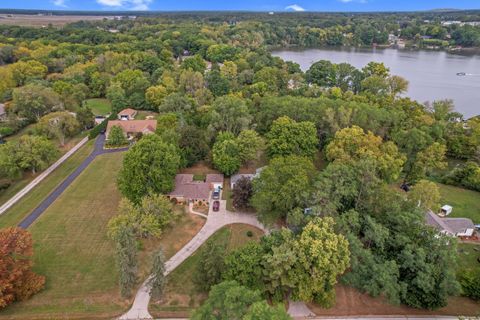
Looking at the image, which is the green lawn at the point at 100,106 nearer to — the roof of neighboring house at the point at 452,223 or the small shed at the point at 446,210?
the roof of neighboring house at the point at 452,223

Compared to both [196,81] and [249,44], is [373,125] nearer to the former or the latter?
[196,81]

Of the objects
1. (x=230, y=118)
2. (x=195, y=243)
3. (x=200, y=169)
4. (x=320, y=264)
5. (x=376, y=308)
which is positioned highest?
(x=230, y=118)

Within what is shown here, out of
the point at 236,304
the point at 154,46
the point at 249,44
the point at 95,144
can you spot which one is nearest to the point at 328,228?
the point at 236,304

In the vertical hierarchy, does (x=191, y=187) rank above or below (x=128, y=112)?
below

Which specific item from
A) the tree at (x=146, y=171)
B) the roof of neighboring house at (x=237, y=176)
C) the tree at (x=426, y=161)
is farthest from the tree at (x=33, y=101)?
the tree at (x=426, y=161)

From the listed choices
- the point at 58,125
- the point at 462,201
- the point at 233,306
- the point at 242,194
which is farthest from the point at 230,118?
the point at 462,201

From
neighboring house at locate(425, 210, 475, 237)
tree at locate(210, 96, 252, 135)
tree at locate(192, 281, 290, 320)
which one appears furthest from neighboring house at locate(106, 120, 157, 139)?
neighboring house at locate(425, 210, 475, 237)

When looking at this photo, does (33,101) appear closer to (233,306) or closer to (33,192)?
(33,192)
